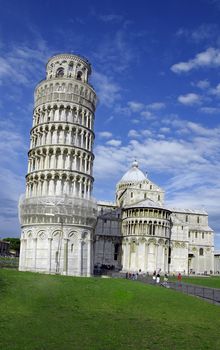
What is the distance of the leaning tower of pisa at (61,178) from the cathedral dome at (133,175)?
32.8 metres

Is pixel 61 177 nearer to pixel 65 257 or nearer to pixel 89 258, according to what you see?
pixel 65 257

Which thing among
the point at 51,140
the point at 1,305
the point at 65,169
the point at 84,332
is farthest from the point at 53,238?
the point at 84,332

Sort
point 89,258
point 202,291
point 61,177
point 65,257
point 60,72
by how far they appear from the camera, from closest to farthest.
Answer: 1. point 202,291
2. point 65,257
3. point 89,258
4. point 61,177
5. point 60,72

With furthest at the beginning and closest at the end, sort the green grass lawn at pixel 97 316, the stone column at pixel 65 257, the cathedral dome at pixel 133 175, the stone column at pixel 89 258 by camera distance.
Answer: the cathedral dome at pixel 133 175 < the stone column at pixel 89 258 < the stone column at pixel 65 257 < the green grass lawn at pixel 97 316

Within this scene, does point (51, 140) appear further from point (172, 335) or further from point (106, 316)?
point (172, 335)

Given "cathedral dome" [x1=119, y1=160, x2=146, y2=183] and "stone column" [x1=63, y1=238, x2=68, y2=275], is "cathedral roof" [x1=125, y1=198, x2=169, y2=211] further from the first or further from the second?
"stone column" [x1=63, y1=238, x2=68, y2=275]

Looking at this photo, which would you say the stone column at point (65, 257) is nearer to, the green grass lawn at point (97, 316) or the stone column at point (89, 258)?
the stone column at point (89, 258)

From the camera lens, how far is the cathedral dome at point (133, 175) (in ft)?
289

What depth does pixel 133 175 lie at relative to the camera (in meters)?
89.4

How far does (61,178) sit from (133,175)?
129ft

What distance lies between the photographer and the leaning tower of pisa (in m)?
49.9

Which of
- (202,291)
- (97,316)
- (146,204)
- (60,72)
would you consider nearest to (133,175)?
(146,204)

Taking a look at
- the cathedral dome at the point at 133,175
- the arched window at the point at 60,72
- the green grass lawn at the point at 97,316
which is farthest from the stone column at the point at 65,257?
the cathedral dome at the point at 133,175

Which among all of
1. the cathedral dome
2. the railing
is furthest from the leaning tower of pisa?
the cathedral dome
